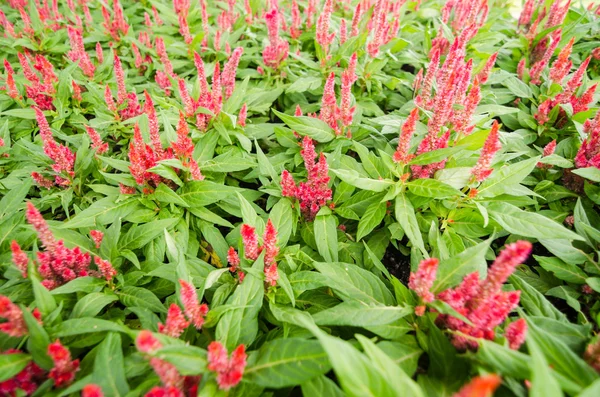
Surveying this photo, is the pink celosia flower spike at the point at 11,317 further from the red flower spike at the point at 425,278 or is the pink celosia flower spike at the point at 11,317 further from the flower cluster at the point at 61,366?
the red flower spike at the point at 425,278

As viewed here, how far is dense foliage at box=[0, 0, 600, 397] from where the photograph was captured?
1481 millimetres

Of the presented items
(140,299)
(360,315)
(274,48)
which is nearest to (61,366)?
(140,299)

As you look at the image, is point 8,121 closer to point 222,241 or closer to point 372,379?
point 222,241

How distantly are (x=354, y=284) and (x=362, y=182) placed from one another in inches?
24.3

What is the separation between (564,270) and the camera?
2176mm

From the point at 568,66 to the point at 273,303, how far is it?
10.6ft

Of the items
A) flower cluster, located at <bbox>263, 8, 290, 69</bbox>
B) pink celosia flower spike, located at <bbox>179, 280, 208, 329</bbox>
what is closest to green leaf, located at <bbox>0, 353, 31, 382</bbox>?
pink celosia flower spike, located at <bbox>179, 280, 208, 329</bbox>

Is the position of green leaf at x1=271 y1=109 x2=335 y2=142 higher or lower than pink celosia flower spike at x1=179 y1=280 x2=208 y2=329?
higher

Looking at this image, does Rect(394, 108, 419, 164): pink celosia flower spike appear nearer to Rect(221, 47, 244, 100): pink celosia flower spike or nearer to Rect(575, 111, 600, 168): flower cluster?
Rect(575, 111, 600, 168): flower cluster

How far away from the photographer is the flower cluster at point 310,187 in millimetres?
2357

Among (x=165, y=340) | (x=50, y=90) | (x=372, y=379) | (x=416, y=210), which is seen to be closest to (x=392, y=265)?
(x=416, y=210)

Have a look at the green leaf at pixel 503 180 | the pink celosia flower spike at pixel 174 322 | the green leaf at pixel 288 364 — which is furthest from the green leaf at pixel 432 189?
the pink celosia flower spike at pixel 174 322

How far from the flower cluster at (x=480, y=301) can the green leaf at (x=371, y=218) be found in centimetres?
63

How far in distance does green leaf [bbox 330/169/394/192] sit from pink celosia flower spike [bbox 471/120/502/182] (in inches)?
19.8
